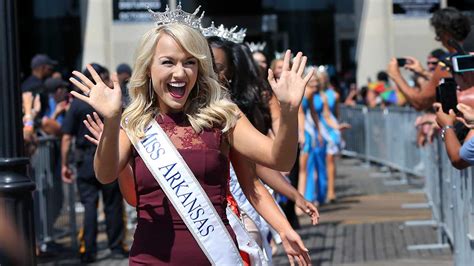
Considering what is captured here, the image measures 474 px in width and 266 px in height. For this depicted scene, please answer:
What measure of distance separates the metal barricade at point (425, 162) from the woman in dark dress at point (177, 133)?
121 inches

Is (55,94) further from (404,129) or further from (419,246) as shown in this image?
(404,129)

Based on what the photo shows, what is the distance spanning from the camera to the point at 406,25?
1224 inches

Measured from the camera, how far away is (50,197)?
12672mm

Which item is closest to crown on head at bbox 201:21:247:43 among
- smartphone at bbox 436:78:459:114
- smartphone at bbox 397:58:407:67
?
smartphone at bbox 436:78:459:114

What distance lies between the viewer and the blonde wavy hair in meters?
4.80

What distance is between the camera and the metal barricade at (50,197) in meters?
11.9

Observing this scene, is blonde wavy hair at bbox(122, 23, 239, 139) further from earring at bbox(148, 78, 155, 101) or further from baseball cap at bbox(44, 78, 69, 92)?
baseball cap at bbox(44, 78, 69, 92)

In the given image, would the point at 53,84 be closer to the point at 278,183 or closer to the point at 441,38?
the point at 441,38

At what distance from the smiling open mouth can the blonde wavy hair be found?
10cm

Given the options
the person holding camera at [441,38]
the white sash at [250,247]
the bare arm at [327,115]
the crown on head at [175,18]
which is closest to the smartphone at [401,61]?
the person holding camera at [441,38]

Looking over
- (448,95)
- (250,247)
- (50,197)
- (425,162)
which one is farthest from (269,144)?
(425,162)

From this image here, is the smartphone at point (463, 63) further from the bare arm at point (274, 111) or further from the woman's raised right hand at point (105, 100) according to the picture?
the woman's raised right hand at point (105, 100)

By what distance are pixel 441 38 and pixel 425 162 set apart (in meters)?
6.43

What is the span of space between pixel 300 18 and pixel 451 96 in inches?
1106
